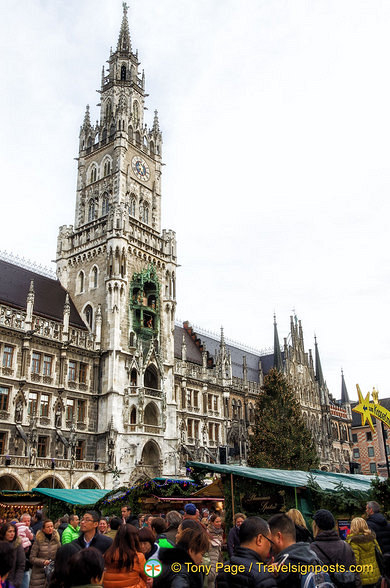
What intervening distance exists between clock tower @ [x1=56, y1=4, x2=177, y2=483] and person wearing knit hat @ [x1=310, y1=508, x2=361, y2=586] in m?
28.0

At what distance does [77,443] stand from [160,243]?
16942 mm

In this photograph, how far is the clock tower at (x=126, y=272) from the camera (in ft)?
113

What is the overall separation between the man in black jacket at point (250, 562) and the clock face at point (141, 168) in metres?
40.4

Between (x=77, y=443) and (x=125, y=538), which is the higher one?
(x=77, y=443)

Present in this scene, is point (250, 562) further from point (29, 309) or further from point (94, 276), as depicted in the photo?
point (94, 276)

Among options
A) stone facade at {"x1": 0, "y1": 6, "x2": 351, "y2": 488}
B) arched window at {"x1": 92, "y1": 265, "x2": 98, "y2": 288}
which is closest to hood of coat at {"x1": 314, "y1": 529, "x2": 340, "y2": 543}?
stone facade at {"x1": 0, "y1": 6, "x2": 351, "y2": 488}

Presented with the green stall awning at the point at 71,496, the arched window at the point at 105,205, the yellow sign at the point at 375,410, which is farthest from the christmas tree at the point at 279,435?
the arched window at the point at 105,205

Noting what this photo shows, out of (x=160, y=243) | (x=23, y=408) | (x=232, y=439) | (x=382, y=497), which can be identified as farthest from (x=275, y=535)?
(x=232, y=439)

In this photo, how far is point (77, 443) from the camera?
3253 cm

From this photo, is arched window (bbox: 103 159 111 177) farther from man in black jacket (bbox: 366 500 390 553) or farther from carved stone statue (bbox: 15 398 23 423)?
man in black jacket (bbox: 366 500 390 553)

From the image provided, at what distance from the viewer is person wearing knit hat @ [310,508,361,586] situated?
229 inches

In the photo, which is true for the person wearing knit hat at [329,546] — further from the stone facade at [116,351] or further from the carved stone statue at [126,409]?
the carved stone statue at [126,409]

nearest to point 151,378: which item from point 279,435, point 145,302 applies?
point 145,302

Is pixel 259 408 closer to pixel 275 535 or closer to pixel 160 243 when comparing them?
pixel 160 243
